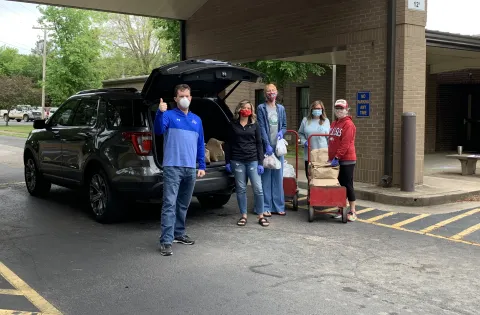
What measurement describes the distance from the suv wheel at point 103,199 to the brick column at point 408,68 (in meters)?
5.31

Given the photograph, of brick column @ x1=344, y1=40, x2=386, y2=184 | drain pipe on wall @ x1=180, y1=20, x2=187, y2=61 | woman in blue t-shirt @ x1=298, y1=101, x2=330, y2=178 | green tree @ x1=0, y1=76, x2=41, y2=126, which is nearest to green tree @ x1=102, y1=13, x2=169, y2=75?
green tree @ x1=0, y1=76, x2=41, y2=126

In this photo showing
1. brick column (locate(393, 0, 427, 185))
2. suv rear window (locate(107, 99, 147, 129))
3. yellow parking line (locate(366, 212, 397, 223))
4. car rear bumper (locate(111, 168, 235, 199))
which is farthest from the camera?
brick column (locate(393, 0, 427, 185))

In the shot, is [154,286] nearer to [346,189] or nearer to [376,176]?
[346,189]

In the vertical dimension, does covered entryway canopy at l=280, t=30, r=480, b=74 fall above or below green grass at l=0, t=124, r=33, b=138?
above

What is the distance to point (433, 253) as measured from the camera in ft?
19.2

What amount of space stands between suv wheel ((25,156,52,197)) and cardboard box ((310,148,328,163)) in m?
4.74

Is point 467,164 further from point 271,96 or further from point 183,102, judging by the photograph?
point 183,102

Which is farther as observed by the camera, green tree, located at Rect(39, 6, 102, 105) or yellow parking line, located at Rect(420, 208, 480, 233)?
green tree, located at Rect(39, 6, 102, 105)

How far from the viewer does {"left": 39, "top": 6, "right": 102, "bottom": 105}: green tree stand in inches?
1302

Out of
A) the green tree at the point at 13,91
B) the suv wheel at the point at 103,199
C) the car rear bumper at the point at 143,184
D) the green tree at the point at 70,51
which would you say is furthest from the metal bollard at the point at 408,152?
the green tree at the point at 13,91

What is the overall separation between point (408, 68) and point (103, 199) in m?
5.94

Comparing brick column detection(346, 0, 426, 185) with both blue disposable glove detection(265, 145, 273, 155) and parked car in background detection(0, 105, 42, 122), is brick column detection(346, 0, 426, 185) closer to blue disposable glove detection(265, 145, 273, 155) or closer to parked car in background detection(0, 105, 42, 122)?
blue disposable glove detection(265, 145, 273, 155)

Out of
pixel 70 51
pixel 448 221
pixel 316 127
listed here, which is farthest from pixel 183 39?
pixel 70 51

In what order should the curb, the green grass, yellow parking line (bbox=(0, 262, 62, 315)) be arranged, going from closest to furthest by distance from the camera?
yellow parking line (bbox=(0, 262, 62, 315))
the curb
the green grass
